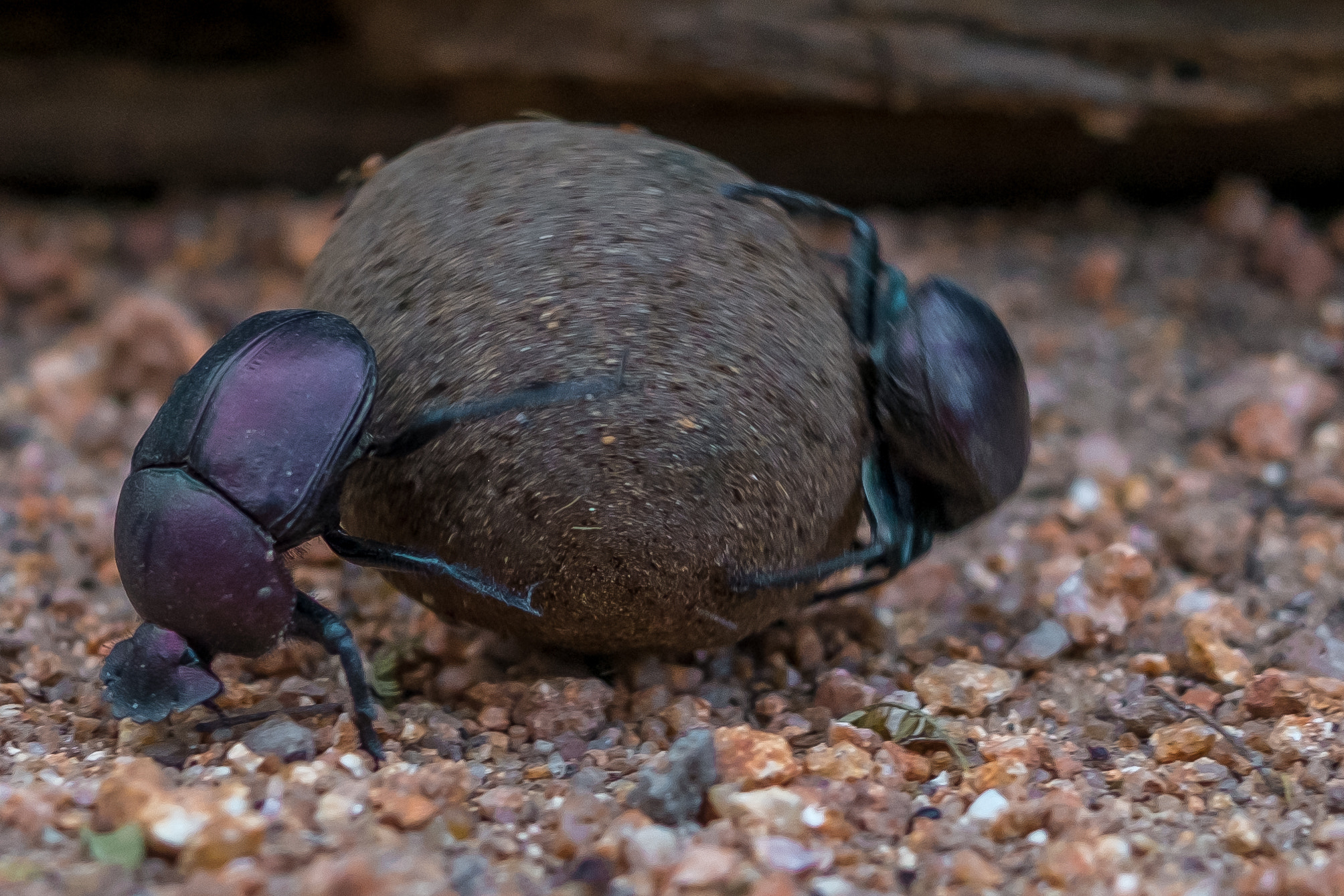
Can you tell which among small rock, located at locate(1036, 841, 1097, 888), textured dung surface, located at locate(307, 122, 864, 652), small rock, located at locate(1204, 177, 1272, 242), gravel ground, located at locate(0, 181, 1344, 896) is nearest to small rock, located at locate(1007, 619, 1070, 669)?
gravel ground, located at locate(0, 181, 1344, 896)

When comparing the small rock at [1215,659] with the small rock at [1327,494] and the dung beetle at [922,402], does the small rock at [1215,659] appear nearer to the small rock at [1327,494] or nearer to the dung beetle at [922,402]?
the dung beetle at [922,402]

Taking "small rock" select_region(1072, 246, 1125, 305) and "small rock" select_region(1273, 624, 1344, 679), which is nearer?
"small rock" select_region(1273, 624, 1344, 679)

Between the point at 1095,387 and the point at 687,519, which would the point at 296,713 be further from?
the point at 1095,387

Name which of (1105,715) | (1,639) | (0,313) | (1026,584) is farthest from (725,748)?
(0,313)

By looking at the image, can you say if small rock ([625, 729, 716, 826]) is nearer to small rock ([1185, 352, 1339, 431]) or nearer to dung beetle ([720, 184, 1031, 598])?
dung beetle ([720, 184, 1031, 598])

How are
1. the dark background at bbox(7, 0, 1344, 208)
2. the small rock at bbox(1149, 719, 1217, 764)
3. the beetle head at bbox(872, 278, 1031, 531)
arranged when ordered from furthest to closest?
the dark background at bbox(7, 0, 1344, 208) < the beetle head at bbox(872, 278, 1031, 531) < the small rock at bbox(1149, 719, 1217, 764)

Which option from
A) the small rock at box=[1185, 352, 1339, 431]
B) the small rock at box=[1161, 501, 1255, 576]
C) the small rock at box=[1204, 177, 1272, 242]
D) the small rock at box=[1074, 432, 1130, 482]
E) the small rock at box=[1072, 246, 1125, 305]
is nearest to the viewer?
the small rock at box=[1161, 501, 1255, 576]
